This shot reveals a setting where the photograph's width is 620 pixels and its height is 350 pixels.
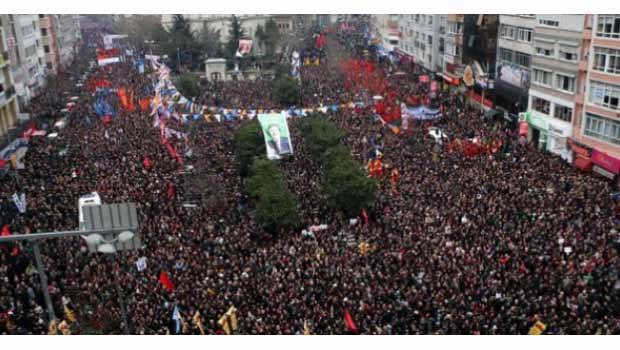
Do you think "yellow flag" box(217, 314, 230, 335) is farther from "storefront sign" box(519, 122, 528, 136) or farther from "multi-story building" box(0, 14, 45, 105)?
"multi-story building" box(0, 14, 45, 105)

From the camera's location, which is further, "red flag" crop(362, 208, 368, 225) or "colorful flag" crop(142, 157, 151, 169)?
"colorful flag" crop(142, 157, 151, 169)

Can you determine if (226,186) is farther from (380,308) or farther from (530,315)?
(530,315)

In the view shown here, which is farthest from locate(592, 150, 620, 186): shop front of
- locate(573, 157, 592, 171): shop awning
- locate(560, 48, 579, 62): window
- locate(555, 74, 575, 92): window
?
locate(560, 48, 579, 62): window

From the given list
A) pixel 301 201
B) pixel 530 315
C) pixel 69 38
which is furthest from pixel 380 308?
pixel 69 38

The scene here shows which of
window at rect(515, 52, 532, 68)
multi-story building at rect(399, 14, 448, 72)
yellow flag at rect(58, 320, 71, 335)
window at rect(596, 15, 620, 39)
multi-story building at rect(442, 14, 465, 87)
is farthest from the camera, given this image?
multi-story building at rect(399, 14, 448, 72)

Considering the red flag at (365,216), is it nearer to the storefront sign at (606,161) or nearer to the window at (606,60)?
the storefront sign at (606,161)

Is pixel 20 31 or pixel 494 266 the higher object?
pixel 20 31
